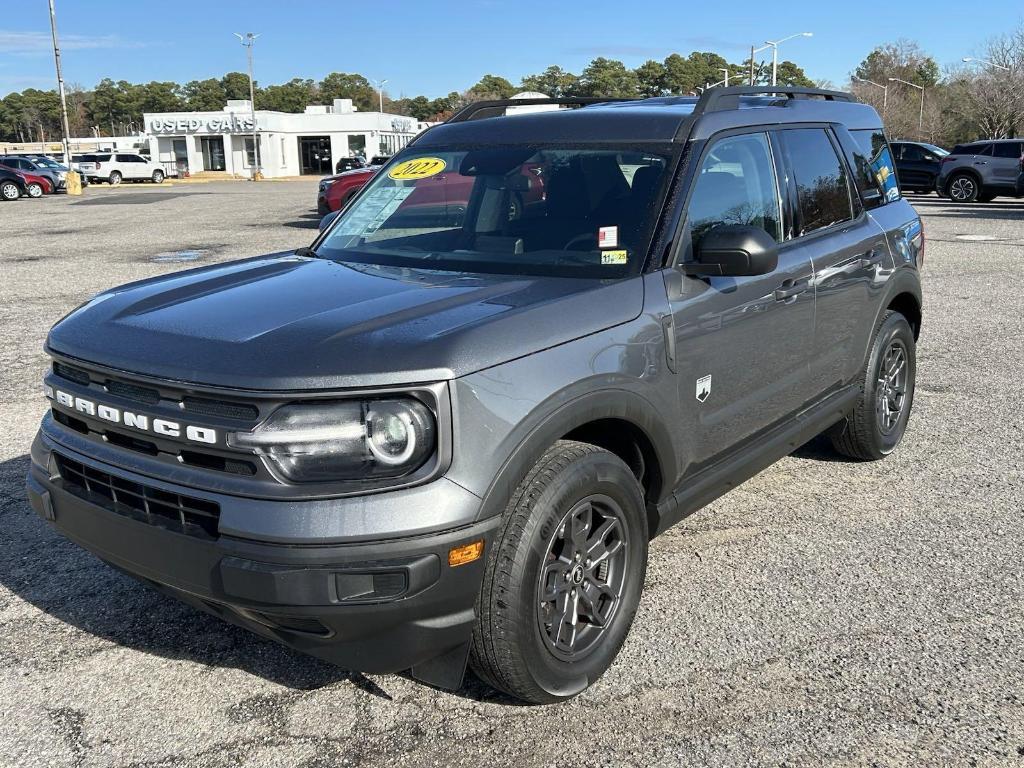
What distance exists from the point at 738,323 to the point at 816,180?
1.27m

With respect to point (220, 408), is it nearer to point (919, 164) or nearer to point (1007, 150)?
point (1007, 150)

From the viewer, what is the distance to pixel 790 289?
416 cm

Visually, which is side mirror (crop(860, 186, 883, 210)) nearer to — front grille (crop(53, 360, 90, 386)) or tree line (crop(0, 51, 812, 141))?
front grille (crop(53, 360, 90, 386))

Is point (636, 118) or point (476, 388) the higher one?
point (636, 118)

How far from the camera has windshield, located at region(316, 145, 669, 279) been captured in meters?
3.62

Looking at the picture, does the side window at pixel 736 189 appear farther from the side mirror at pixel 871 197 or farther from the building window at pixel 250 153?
the building window at pixel 250 153

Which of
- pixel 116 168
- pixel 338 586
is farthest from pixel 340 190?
pixel 116 168

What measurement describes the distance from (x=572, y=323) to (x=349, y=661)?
1.23 metres

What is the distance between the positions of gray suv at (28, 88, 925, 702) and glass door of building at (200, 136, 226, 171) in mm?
81876

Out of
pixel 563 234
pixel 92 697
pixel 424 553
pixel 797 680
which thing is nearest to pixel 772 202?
pixel 563 234

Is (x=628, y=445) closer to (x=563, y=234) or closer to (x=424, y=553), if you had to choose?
(x=563, y=234)

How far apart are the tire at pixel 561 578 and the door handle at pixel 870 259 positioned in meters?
2.26

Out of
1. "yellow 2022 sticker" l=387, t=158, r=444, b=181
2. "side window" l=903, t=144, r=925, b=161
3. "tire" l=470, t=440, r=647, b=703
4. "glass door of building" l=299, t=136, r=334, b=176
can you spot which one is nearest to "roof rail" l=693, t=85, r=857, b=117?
"yellow 2022 sticker" l=387, t=158, r=444, b=181

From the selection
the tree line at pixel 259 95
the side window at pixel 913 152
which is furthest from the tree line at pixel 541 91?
the side window at pixel 913 152
